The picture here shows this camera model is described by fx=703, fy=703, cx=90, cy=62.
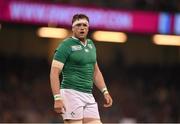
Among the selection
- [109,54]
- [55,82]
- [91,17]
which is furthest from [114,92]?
[55,82]

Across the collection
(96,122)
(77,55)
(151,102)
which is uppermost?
(77,55)

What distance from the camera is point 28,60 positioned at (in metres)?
19.2

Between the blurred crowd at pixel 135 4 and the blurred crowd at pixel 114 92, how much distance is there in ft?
7.48

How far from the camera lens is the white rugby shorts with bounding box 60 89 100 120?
777 cm

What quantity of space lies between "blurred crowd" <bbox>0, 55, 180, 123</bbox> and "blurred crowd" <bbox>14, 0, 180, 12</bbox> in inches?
89.7

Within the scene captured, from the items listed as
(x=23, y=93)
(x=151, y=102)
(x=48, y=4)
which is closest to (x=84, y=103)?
(x=48, y=4)

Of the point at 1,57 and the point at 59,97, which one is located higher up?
the point at 59,97

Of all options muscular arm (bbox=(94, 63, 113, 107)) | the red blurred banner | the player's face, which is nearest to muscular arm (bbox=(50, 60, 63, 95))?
the player's face

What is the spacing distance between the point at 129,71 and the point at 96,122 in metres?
12.2

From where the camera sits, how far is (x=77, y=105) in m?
7.81

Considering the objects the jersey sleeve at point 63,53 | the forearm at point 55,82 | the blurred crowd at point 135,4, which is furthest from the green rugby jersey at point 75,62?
the blurred crowd at point 135,4

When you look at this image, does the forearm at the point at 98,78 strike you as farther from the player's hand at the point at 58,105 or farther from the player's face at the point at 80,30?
the player's hand at the point at 58,105

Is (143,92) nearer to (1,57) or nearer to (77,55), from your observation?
(1,57)

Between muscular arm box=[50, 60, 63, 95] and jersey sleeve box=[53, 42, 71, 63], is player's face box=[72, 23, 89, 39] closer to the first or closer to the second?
jersey sleeve box=[53, 42, 71, 63]
